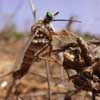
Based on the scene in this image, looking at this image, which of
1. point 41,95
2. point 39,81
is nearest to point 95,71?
point 41,95

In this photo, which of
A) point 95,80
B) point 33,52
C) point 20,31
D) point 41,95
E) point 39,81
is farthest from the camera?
point 20,31

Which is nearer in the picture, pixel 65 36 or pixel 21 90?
pixel 65 36

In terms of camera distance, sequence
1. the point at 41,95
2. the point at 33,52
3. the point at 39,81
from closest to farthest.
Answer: the point at 33,52 → the point at 41,95 → the point at 39,81

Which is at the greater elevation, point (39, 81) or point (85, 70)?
point (85, 70)

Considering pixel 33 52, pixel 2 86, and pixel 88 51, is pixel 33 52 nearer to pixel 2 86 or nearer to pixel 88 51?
pixel 88 51

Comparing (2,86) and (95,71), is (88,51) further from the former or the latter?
(2,86)

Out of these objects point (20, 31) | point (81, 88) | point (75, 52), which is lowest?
point (20, 31)

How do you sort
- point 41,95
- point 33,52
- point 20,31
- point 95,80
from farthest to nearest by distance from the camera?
1. point 20,31
2. point 41,95
3. point 33,52
4. point 95,80

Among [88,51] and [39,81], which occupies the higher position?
[88,51]

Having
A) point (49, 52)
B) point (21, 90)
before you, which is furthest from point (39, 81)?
point (49, 52)
